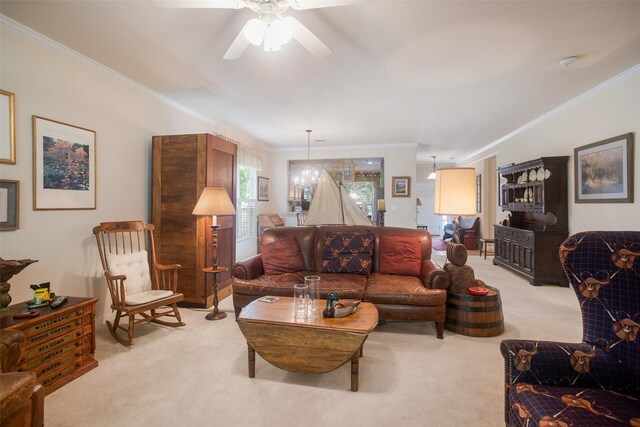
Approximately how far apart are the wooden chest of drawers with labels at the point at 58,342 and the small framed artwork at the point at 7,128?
43.8 inches

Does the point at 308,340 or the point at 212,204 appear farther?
the point at 212,204

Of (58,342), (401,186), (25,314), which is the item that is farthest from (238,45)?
(401,186)

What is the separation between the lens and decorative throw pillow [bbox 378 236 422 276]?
3.10m

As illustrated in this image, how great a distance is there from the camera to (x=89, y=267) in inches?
114

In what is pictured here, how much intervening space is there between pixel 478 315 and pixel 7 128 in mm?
4066

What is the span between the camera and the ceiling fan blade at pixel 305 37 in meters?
1.79

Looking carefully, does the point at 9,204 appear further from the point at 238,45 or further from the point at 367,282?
the point at 367,282

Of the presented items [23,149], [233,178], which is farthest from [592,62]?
[23,149]

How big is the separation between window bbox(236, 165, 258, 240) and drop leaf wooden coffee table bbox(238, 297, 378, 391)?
4.18 m

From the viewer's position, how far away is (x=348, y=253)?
10.6 feet

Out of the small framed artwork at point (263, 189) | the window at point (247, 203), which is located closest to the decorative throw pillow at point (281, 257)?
the window at point (247, 203)

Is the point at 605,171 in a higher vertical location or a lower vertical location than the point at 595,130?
lower

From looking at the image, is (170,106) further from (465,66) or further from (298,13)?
(465,66)

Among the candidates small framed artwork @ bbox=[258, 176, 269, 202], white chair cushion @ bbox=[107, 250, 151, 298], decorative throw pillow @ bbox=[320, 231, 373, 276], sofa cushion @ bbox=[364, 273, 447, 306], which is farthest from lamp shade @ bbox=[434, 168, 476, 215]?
small framed artwork @ bbox=[258, 176, 269, 202]
